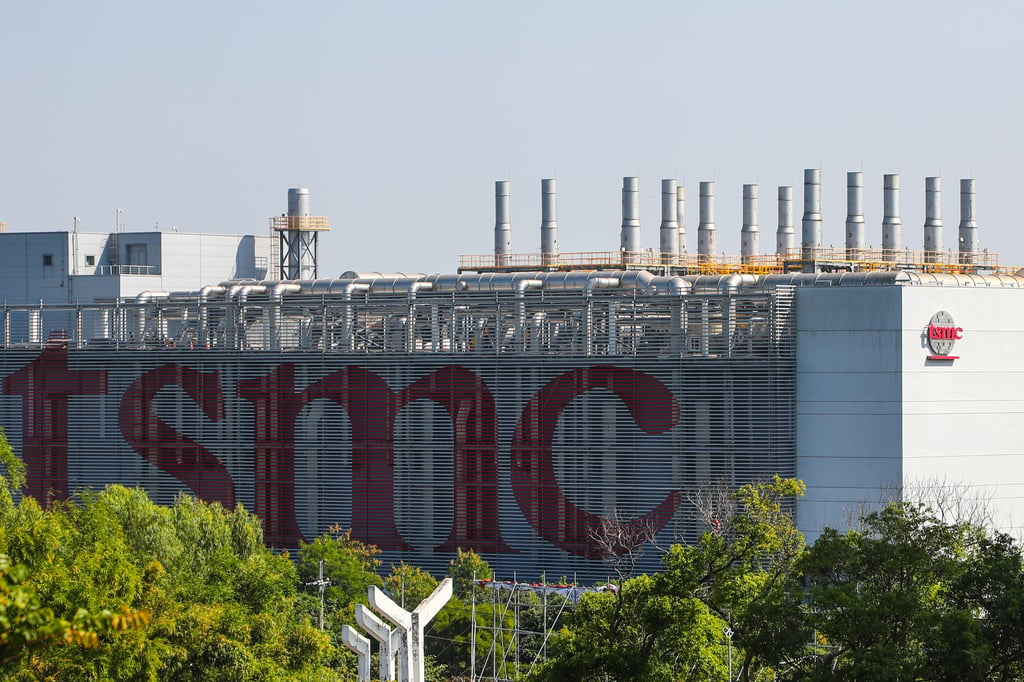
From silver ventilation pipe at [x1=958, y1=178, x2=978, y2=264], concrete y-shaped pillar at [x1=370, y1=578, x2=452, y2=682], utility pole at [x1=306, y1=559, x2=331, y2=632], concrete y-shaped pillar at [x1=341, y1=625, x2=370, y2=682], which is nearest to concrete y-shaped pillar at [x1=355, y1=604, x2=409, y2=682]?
concrete y-shaped pillar at [x1=370, y1=578, x2=452, y2=682]

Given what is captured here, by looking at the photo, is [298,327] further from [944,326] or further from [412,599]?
[944,326]

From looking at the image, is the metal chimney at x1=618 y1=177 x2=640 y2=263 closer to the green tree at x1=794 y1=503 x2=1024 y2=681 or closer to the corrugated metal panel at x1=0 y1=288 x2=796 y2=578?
the corrugated metal panel at x1=0 y1=288 x2=796 y2=578

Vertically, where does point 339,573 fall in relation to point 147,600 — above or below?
below

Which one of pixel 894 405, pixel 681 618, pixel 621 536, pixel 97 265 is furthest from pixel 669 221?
pixel 681 618

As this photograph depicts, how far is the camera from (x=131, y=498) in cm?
5419

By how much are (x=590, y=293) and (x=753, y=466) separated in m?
9.01

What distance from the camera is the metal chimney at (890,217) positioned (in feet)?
263

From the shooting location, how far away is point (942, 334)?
209 feet

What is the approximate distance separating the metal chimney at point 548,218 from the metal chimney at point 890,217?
15.2 m

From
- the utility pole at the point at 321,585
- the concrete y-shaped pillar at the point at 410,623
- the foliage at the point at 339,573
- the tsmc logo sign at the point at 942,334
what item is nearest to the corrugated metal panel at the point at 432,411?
the foliage at the point at 339,573

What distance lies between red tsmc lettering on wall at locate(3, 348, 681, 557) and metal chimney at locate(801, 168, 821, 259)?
16.0m

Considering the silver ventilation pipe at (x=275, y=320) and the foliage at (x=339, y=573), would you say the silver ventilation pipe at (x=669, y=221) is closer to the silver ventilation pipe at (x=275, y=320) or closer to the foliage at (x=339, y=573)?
the silver ventilation pipe at (x=275, y=320)

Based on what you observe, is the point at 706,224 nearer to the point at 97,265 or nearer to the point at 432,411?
the point at 432,411

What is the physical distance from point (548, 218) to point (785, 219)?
11.1 metres
